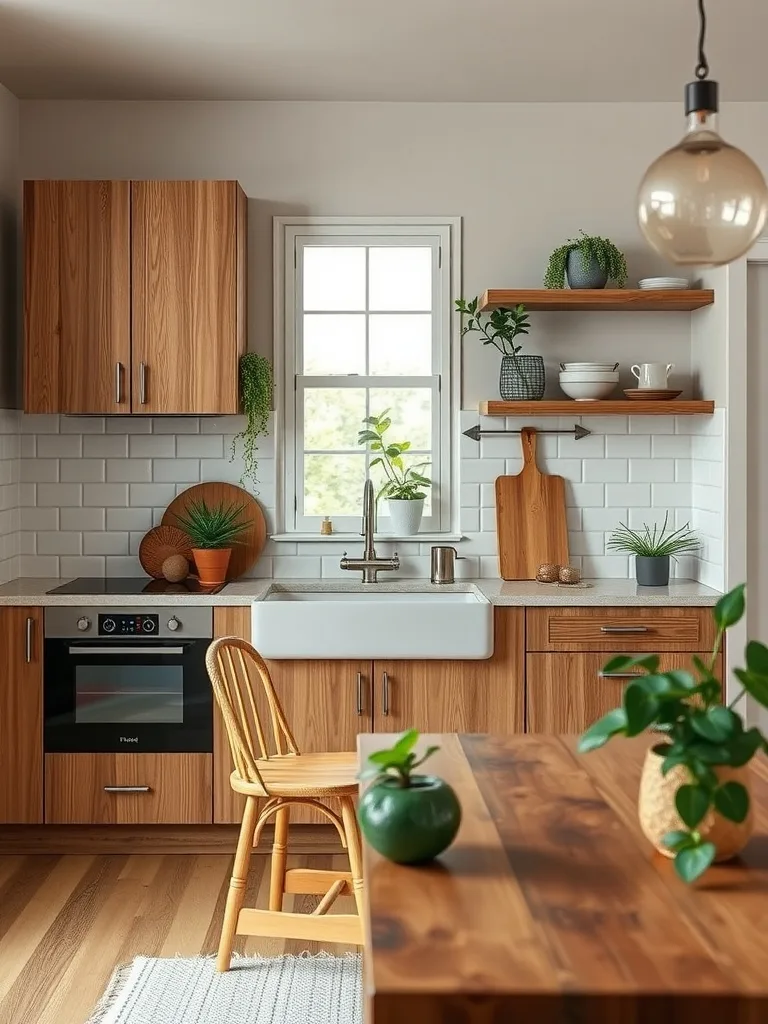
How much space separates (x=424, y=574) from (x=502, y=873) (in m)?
3.05

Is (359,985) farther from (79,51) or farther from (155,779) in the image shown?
(79,51)

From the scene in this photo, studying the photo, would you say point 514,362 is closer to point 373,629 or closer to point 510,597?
point 510,597

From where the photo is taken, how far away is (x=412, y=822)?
177 centimetres

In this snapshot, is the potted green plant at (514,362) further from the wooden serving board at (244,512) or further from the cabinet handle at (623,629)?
the wooden serving board at (244,512)

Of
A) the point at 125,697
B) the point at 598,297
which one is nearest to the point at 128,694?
the point at 125,697

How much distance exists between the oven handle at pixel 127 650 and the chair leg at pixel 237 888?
3.50 feet

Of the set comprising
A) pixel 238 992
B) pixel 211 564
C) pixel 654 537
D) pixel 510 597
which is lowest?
pixel 238 992

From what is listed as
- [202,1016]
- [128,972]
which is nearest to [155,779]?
[128,972]

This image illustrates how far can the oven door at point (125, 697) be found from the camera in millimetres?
4207

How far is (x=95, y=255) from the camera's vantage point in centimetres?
439

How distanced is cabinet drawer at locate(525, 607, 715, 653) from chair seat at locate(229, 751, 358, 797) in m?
1.06

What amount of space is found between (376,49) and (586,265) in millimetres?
1113

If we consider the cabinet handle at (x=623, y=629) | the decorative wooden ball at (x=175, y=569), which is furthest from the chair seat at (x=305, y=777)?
the decorative wooden ball at (x=175, y=569)

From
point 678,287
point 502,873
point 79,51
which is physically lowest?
point 502,873
